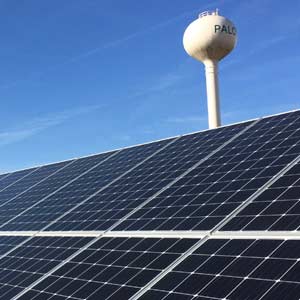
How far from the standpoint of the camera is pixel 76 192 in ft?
76.9

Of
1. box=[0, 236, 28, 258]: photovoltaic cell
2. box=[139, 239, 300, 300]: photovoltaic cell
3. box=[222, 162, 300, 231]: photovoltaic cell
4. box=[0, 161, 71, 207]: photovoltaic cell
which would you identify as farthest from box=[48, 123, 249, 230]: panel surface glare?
box=[0, 161, 71, 207]: photovoltaic cell

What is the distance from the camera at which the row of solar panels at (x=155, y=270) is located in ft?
35.3

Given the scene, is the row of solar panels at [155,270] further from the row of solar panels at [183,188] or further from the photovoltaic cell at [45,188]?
the photovoltaic cell at [45,188]

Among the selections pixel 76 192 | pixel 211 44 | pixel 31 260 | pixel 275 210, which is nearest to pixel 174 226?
pixel 275 210

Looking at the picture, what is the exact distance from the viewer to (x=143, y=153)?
82.9 ft

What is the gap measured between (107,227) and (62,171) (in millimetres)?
12829

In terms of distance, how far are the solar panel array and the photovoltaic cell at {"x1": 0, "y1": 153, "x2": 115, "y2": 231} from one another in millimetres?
177

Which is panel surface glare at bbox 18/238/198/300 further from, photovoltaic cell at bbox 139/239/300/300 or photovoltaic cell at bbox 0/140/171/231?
photovoltaic cell at bbox 0/140/171/231

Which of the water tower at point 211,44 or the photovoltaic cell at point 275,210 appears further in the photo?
the water tower at point 211,44

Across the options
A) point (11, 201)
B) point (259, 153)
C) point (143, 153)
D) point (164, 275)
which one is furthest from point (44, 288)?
point (11, 201)

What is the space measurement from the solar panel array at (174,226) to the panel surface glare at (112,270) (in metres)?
0.04

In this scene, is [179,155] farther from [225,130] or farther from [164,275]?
[164,275]

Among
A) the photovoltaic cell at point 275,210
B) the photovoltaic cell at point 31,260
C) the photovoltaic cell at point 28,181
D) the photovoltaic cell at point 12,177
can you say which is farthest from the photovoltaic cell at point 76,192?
the photovoltaic cell at point 275,210

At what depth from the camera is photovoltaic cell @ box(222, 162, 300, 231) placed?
12.6 meters
